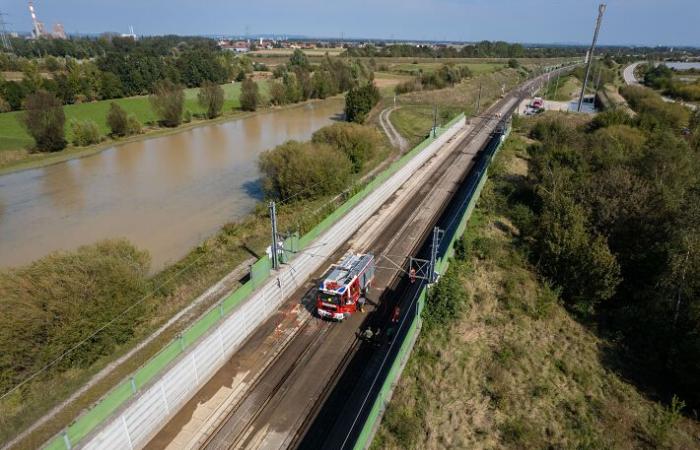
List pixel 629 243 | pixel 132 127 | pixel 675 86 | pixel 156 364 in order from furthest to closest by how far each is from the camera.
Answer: pixel 675 86 → pixel 132 127 → pixel 629 243 → pixel 156 364

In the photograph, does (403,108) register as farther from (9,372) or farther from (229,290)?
(9,372)

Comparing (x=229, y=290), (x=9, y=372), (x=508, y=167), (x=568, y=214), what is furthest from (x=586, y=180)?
(x=9, y=372)

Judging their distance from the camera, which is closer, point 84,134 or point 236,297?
point 236,297

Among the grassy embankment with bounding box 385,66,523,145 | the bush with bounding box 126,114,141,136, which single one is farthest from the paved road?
the bush with bounding box 126,114,141,136

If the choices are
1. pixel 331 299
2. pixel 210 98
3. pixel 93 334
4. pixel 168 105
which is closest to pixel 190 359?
pixel 93 334

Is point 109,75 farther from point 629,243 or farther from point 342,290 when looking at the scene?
point 629,243

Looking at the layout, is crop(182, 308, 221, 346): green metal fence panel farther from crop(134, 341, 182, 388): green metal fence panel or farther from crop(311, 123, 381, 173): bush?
crop(311, 123, 381, 173): bush

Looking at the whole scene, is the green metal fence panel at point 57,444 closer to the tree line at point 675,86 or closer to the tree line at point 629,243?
the tree line at point 629,243
